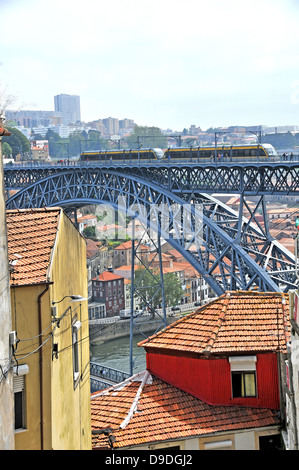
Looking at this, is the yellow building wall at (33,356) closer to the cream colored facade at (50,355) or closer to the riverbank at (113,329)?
the cream colored facade at (50,355)

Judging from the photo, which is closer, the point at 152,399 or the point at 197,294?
the point at 152,399

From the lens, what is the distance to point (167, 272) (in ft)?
179

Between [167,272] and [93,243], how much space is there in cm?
877

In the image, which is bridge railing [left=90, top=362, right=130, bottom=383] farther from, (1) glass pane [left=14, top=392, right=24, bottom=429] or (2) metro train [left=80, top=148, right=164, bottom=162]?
(1) glass pane [left=14, top=392, right=24, bottom=429]

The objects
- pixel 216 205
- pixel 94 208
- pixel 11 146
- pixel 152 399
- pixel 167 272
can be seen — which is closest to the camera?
pixel 152 399

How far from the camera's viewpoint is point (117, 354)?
134 ft

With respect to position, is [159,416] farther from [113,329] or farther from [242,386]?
[113,329]

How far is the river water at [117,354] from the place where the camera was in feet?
121

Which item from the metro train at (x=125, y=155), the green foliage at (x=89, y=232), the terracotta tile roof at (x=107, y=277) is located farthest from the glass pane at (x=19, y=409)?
the green foliage at (x=89, y=232)

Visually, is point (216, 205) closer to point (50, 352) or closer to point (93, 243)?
point (50, 352)

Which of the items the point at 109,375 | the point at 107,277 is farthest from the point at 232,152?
the point at 107,277

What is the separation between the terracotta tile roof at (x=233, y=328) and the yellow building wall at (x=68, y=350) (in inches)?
61.0

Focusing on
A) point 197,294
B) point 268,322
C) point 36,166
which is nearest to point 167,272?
point 197,294
